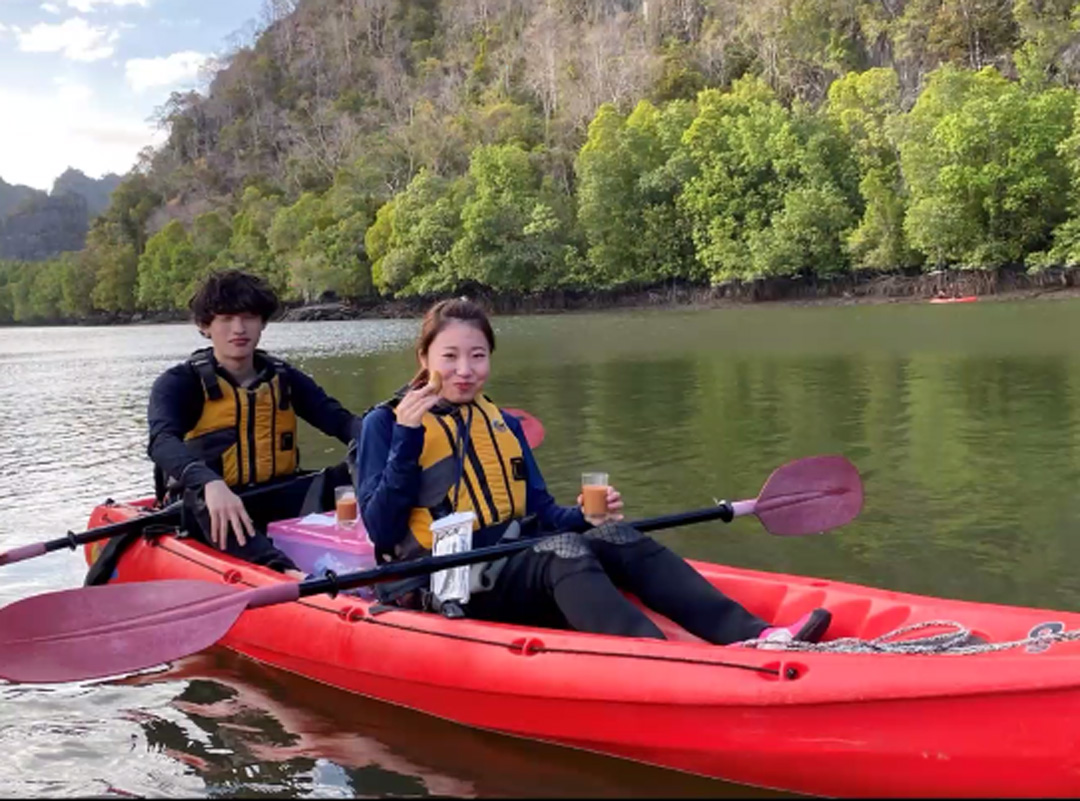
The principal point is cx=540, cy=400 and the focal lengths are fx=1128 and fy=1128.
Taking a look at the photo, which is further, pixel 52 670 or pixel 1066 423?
pixel 1066 423

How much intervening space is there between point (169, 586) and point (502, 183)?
51.5 meters

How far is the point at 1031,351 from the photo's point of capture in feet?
57.3

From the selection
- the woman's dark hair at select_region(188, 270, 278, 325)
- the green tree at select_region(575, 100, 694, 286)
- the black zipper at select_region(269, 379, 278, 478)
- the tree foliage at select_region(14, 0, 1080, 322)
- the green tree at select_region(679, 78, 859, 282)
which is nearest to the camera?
the woman's dark hair at select_region(188, 270, 278, 325)

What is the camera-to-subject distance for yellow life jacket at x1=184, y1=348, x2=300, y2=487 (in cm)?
532

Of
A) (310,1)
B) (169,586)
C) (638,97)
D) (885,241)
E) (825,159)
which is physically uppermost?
(310,1)

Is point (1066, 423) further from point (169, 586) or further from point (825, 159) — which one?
point (825, 159)

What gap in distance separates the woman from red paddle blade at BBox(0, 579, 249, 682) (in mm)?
660

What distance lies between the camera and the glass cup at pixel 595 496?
4125 millimetres

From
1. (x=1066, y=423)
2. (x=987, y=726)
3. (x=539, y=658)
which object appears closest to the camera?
(x=987, y=726)

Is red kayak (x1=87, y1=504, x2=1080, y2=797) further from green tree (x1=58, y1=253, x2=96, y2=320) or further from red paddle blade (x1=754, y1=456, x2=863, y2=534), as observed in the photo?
green tree (x1=58, y1=253, x2=96, y2=320)

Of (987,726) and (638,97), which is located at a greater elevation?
(638,97)

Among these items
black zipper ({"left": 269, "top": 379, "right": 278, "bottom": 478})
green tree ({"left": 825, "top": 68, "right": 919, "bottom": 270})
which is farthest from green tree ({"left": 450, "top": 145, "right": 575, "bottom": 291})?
black zipper ({"left": 269, "top": 379, "right": 278, "bottom": 478})

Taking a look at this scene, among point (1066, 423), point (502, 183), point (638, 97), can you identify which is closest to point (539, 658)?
point (1066, 423)

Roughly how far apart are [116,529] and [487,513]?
2433mm
